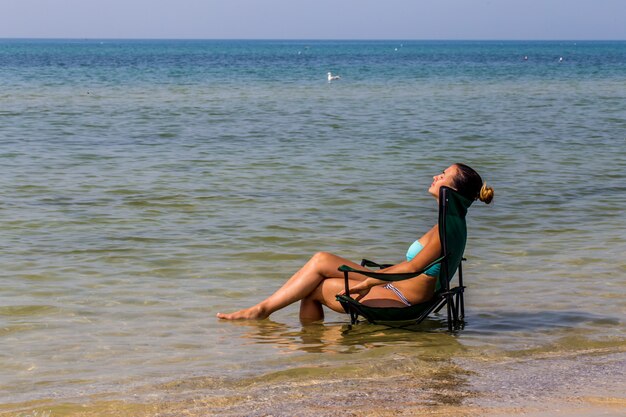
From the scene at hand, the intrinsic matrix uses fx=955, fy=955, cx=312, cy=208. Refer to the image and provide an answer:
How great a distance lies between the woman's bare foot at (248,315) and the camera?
6.68 meters

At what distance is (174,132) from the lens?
20609 millimetres

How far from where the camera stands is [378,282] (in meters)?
6.15

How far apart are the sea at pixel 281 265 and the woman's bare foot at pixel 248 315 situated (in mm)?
62

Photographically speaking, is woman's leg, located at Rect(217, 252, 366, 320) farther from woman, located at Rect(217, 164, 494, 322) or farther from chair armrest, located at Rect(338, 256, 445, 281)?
chair armrest, located at Rect(338, 256, 445, 281)

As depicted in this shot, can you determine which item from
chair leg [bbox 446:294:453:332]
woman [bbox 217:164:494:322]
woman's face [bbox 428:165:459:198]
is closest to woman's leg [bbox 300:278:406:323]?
woman [bbox 217:164:494:322]

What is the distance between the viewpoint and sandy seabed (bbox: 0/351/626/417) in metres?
4.56

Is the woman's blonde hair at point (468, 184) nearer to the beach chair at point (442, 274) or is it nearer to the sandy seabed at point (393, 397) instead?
the beach chair at point (442, 274)

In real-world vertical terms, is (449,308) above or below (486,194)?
below

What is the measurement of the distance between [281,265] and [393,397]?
396 centimetres

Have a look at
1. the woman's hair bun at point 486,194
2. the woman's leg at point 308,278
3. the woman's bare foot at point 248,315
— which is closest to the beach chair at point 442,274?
the woman's hair bun at point 486,194

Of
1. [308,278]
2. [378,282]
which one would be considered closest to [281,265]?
[308,278]

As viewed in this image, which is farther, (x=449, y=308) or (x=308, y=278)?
(x=308, y=278)

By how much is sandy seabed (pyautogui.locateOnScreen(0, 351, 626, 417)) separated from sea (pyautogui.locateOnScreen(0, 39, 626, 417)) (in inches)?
0.8

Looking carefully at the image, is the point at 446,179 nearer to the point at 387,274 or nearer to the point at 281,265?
the point at 387,274
